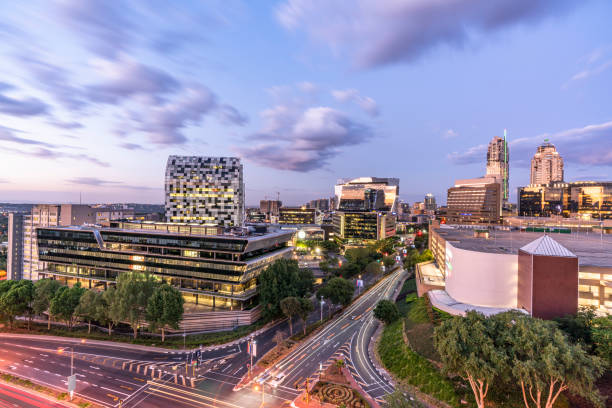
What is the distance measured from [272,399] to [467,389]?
2922 centimetres

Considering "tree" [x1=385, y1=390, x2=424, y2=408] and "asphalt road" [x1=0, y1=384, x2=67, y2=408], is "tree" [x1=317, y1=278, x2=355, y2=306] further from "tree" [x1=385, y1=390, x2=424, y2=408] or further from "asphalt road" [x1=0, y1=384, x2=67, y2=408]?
"asphalt road" [x1=0, y1=384, x2=67, y2=408]

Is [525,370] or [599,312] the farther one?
[599,312]

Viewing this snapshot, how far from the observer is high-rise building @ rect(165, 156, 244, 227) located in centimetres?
12694

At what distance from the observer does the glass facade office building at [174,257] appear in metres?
77.9

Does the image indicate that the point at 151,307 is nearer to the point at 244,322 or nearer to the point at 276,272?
the point at 244,322

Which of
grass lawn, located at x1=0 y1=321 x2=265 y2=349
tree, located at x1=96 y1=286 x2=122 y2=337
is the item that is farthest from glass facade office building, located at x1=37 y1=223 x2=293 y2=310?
tree, located at x1=96 y1=286 x2=122 y2=337

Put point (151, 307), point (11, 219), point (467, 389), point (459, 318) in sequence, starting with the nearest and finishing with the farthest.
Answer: point (459, 318) < point (467, 389) < point (151, 307) < point (11, 219)

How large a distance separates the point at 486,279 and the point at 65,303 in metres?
95.0

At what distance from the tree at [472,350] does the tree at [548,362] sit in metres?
2.03

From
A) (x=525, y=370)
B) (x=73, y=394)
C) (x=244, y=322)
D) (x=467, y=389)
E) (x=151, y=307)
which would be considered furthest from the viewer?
(x=244, y=322)

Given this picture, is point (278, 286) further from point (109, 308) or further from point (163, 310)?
point (109, 308)

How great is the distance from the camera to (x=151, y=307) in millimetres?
61781

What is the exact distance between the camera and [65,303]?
66.5 m

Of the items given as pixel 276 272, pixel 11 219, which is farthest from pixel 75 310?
pixel 11 219
